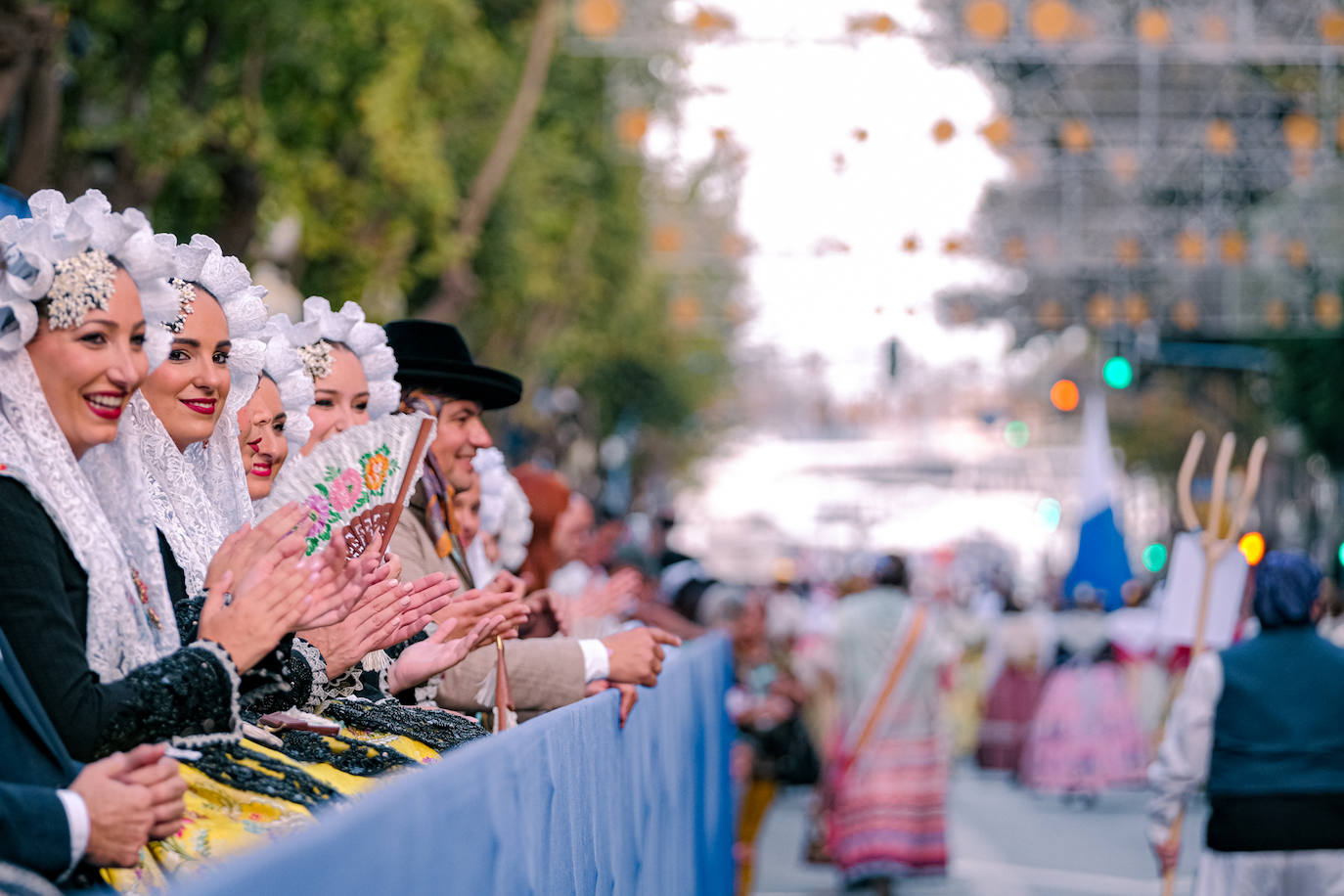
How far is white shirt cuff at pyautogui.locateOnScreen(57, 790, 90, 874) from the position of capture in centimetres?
260

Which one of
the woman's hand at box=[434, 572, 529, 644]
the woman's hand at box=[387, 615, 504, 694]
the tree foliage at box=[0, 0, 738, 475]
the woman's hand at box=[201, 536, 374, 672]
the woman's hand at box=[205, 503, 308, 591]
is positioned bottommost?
the woman's hand at box=[387, 615, 504, 694]

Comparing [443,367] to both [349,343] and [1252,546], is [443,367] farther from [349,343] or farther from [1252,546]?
[1252,546]

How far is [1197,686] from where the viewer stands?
7125mm

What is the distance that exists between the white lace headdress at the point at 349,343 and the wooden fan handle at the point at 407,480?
0.52 m

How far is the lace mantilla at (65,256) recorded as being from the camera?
3111mm

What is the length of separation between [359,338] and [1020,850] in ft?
34.7

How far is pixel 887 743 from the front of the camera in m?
12.5

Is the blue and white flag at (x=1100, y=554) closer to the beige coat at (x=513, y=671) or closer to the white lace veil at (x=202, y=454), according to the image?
the beige coat at (x=513, y=671)

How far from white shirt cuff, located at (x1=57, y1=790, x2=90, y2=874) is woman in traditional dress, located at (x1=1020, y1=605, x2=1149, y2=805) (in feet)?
56.3

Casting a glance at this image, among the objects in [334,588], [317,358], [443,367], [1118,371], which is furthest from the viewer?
[1118,371]

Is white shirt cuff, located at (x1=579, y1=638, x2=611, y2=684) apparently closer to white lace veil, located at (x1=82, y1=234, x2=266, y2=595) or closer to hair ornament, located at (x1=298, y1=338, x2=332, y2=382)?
hair ornament, located at (x1=298, y1=338, x2=332, y2=382)

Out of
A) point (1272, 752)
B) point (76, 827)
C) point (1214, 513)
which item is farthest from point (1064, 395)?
point (76, 827)

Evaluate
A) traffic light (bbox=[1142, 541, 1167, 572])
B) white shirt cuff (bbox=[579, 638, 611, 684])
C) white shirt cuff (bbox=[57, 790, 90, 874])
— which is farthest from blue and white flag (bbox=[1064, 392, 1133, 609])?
traffic light (bbox=[1142, 541, 1167, 572])

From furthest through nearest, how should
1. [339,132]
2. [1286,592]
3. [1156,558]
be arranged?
[1156,558], [339,132], [1286,592]
